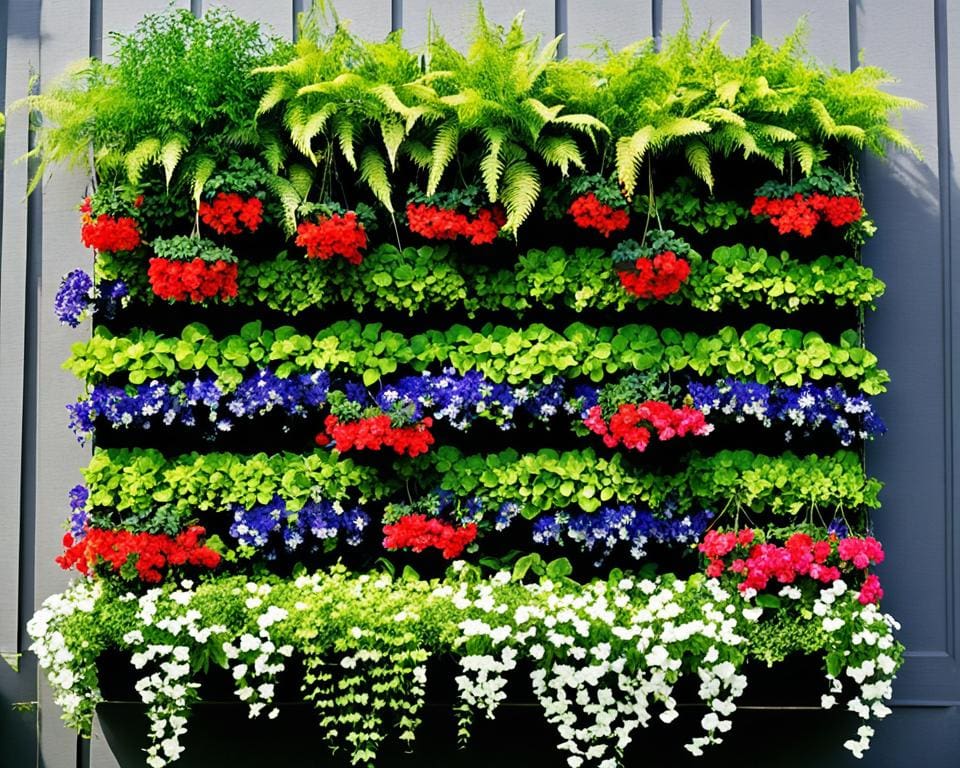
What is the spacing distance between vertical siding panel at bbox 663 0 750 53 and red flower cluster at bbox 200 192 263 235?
199cm

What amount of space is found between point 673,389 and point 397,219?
1.33 m

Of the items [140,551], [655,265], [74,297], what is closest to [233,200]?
[74,297]

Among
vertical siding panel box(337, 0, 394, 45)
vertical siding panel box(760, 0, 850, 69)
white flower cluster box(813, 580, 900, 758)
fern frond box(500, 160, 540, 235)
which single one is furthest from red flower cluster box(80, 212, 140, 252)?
white flower cluster box(813, 580, 900, 758)

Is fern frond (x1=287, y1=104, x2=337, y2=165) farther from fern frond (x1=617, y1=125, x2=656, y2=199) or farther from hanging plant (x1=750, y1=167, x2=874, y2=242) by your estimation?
hanging plant (x1=750, y1=167, x2=874, y2=242)

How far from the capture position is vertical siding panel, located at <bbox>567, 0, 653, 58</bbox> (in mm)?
4316

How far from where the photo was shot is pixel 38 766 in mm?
4324

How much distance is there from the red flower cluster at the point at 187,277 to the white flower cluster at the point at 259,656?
1235 millimetres

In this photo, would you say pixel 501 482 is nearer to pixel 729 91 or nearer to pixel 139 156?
pixel 729 91

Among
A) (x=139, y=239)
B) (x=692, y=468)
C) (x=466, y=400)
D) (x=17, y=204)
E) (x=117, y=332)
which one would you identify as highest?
(x=17, y=204)

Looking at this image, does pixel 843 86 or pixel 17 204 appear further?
pixel 17 204

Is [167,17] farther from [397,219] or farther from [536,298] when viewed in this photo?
[536,298]

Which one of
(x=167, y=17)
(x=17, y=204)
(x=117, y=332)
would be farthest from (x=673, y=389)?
(x=17, y=204)

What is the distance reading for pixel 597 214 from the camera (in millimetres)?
3865

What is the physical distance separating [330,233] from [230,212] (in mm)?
414
